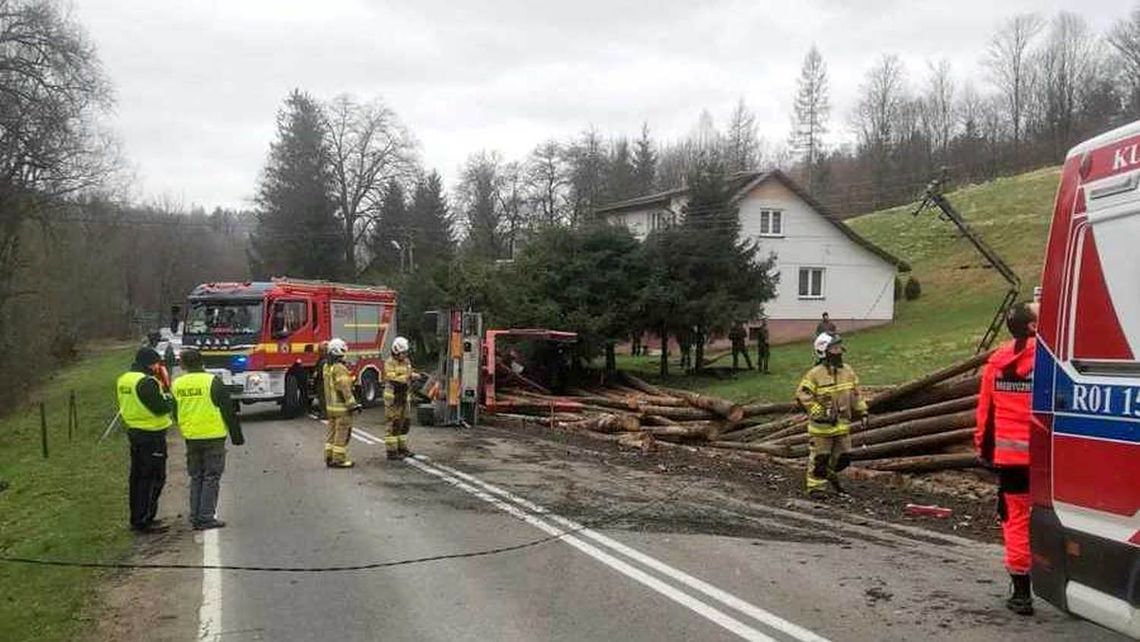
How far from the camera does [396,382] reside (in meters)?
14.7

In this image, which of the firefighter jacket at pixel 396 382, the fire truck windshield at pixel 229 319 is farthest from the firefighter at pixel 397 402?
the fire truck windshield at pixel 229 319

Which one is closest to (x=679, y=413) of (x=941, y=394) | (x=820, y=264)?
(x=941, y=394)

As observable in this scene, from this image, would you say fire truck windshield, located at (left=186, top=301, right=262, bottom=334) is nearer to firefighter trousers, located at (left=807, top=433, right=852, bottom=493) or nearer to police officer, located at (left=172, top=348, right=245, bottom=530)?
police officer, located at (left=172, top=348, right=245, bottom=530)

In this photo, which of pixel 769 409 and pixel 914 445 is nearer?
pixel 914 445

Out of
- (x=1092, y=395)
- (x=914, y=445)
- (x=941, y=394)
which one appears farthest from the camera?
(x=941, y=394)

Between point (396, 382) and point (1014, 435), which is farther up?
point (1014, 435)

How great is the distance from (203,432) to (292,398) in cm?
1331

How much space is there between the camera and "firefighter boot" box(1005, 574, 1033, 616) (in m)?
6.08

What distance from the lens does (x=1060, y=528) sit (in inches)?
182

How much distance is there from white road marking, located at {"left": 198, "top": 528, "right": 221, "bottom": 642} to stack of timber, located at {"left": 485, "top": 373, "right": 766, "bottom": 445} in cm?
906

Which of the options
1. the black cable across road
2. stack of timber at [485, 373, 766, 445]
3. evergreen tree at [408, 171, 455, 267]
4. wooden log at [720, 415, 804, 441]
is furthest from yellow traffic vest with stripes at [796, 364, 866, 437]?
evergreen tree at [408, 171, 455, 267]

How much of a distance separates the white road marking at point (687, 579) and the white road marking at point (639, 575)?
0.14 m

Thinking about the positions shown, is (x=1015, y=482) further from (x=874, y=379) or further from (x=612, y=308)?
(x=612, y=308)

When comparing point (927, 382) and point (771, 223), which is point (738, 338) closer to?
point (927, 382)
